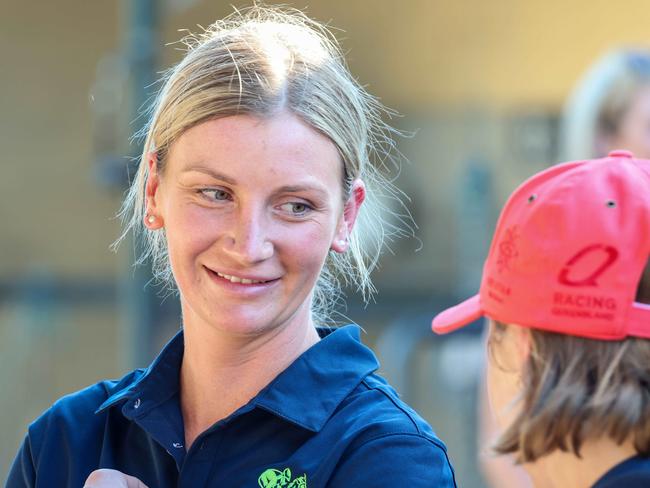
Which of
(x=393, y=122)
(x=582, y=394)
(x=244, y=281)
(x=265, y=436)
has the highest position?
(x=244, y=281)

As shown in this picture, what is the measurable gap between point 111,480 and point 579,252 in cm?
83

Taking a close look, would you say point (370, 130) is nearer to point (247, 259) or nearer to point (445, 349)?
point (247, 259)

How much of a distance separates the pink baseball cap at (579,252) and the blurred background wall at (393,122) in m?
5.45

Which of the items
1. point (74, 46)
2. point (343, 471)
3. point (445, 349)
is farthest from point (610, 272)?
point (74, 46)

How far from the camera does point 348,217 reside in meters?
2.18

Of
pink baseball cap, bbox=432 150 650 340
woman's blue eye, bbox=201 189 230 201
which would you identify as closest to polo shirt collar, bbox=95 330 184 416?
woman's blue eye, bbox=201 189 230 201

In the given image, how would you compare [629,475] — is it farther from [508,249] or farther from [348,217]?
[348,217]

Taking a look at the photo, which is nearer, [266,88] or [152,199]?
[266,88]

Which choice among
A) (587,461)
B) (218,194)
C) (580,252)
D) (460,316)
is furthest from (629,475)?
(218,194)

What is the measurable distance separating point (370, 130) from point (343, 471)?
0.76m

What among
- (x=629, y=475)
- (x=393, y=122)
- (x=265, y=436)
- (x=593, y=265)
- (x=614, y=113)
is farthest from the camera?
(x=393, y=122)

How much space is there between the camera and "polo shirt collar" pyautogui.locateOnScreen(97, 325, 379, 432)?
199cm

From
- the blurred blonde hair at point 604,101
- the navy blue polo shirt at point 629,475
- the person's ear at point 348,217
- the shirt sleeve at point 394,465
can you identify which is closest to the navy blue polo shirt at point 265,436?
the shirt sleeve at point 394,465

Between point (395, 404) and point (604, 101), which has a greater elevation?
point (604, 101)
